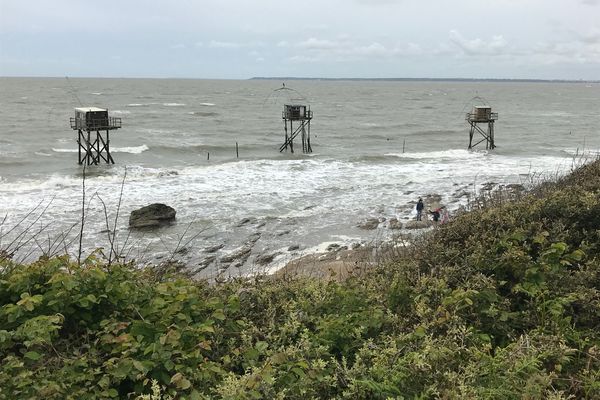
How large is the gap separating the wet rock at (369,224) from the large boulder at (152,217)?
7.80m

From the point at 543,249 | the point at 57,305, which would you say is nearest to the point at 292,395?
the point at 57,305

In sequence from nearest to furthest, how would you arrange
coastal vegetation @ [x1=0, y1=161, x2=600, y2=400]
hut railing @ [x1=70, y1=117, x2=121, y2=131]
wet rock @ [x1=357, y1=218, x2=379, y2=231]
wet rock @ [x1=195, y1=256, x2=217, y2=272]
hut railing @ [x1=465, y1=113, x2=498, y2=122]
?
1. coastal vegetation @ [x1=0, y1=161, x2=600, y2=400]
2. wet rock @ [x1=195, y1=256, x2=217, y2=272]
3. wet rock @ [x1=357, y1=218, x2=379, y2=231]
4. hut railing @ [x1=70, y1=117, x2=121, y2=131]
5. hut railing @ [x1=465, y1=113, x2=498, y2=122]

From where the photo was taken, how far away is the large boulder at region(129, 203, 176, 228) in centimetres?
1800

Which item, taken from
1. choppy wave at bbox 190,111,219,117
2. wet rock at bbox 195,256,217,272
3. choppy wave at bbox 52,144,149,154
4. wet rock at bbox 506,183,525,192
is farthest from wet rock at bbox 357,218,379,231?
choppy wave at bbox 190,111,219,117

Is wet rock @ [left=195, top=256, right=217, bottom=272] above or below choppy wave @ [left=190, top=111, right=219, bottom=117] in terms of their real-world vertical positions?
below

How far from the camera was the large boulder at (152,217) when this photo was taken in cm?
1800

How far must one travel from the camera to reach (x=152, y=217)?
18.4 metres

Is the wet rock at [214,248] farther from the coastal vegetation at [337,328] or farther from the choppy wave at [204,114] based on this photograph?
the choppy wave at [204,114]

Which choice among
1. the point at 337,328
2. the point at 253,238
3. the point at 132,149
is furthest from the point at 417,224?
the point at 132,149

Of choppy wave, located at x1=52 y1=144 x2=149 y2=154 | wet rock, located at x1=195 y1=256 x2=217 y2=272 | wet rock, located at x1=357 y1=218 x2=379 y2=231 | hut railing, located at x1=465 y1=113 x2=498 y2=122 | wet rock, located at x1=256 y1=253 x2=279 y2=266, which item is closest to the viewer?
wet rock, located at x1=195 y1=256 x2=217 y2=272

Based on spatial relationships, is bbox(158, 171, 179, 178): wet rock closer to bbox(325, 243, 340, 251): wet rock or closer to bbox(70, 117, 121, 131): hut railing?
bbox(70, 117, 121, 131): hut railing

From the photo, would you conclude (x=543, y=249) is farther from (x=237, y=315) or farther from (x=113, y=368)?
(x=113, y=368)

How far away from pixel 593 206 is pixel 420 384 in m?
3.88

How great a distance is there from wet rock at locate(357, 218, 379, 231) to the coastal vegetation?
12.1 m
